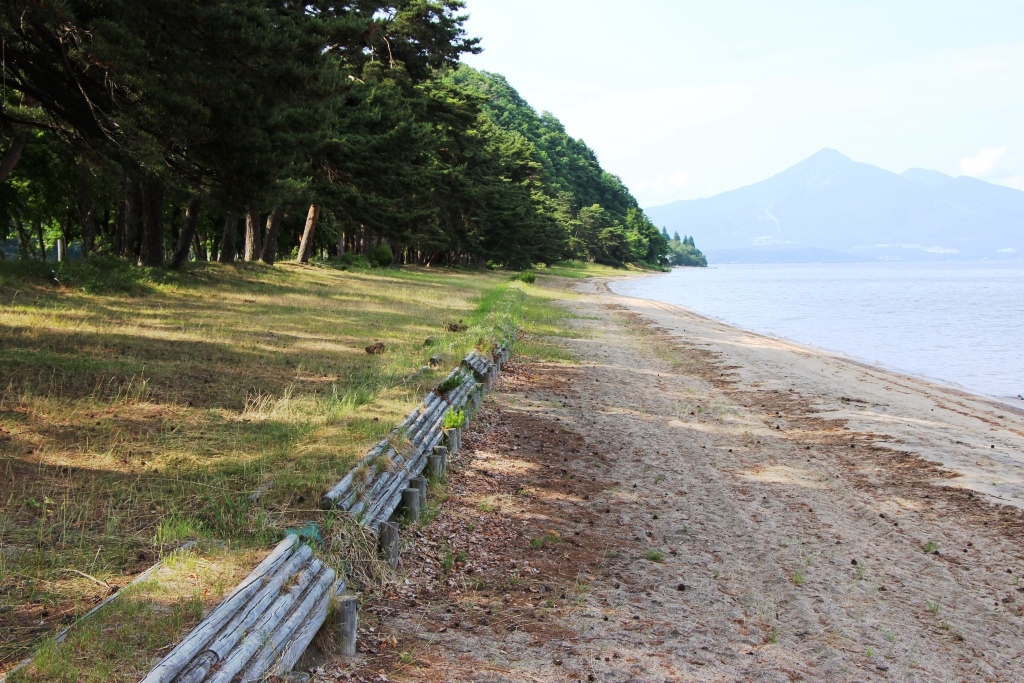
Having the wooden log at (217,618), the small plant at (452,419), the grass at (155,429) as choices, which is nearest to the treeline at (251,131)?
the grass at (155,429)

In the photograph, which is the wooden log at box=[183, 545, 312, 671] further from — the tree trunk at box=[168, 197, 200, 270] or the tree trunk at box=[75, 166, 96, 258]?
the tree trunk at box=[75, 166, 96, 258]

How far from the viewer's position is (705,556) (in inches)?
253

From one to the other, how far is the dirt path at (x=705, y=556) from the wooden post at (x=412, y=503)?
185 mm

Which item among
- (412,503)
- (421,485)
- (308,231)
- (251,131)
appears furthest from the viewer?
(308,231)

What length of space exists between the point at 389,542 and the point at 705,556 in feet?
8.20

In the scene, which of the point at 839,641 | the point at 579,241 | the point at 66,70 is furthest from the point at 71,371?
the point at 579,241

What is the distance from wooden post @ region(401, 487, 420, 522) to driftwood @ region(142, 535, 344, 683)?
70.2 inches

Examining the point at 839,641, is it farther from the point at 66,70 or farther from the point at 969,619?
the point at 66,70

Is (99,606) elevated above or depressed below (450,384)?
below

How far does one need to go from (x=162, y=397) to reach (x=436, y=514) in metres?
3.66

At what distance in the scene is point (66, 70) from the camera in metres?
10.2

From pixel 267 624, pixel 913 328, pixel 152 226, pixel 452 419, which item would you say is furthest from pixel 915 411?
pixel 913 328

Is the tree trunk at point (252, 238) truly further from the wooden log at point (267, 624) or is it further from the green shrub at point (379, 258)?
the wooden log at point (267, 624)

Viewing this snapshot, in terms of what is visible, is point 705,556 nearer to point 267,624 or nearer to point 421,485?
point 421,485
